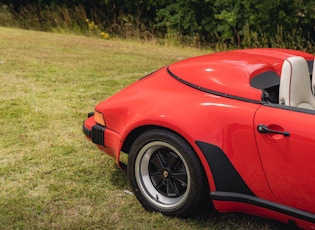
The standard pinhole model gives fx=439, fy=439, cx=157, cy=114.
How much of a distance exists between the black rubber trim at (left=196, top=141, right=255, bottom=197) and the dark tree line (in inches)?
358

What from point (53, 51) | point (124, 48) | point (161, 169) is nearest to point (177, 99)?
point (161, 169)

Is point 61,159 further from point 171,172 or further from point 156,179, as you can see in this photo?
point 171,172

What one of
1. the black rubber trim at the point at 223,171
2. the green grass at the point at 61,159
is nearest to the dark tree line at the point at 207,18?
the green grass at the point at 61,159

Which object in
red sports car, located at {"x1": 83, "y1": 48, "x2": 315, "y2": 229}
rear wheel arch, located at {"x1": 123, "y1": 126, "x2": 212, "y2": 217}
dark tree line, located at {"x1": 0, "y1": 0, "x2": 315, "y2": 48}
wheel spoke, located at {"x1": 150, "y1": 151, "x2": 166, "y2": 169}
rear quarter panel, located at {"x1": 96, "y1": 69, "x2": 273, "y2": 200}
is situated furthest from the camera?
dark tree line, located at {"x1": 0, "y1": 0, "x2": 315, "y2": 48}

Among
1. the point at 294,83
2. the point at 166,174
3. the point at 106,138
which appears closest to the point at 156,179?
the point at 166,174

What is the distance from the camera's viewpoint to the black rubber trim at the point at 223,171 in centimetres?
274

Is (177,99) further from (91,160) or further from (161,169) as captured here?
(91,160)

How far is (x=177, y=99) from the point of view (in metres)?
2.99

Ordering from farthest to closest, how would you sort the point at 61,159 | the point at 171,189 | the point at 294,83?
the point at 61,159 → the point at 171,189 → the point at 294,83

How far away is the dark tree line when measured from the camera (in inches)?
Result: 469

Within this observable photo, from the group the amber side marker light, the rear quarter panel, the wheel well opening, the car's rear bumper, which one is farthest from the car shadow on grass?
the amber side marker light

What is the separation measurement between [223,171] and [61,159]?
1.91m

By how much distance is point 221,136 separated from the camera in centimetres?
272

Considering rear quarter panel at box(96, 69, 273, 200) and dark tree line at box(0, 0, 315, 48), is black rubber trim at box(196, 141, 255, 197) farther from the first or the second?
dark tree line at box(0, 0, 315, 48)
